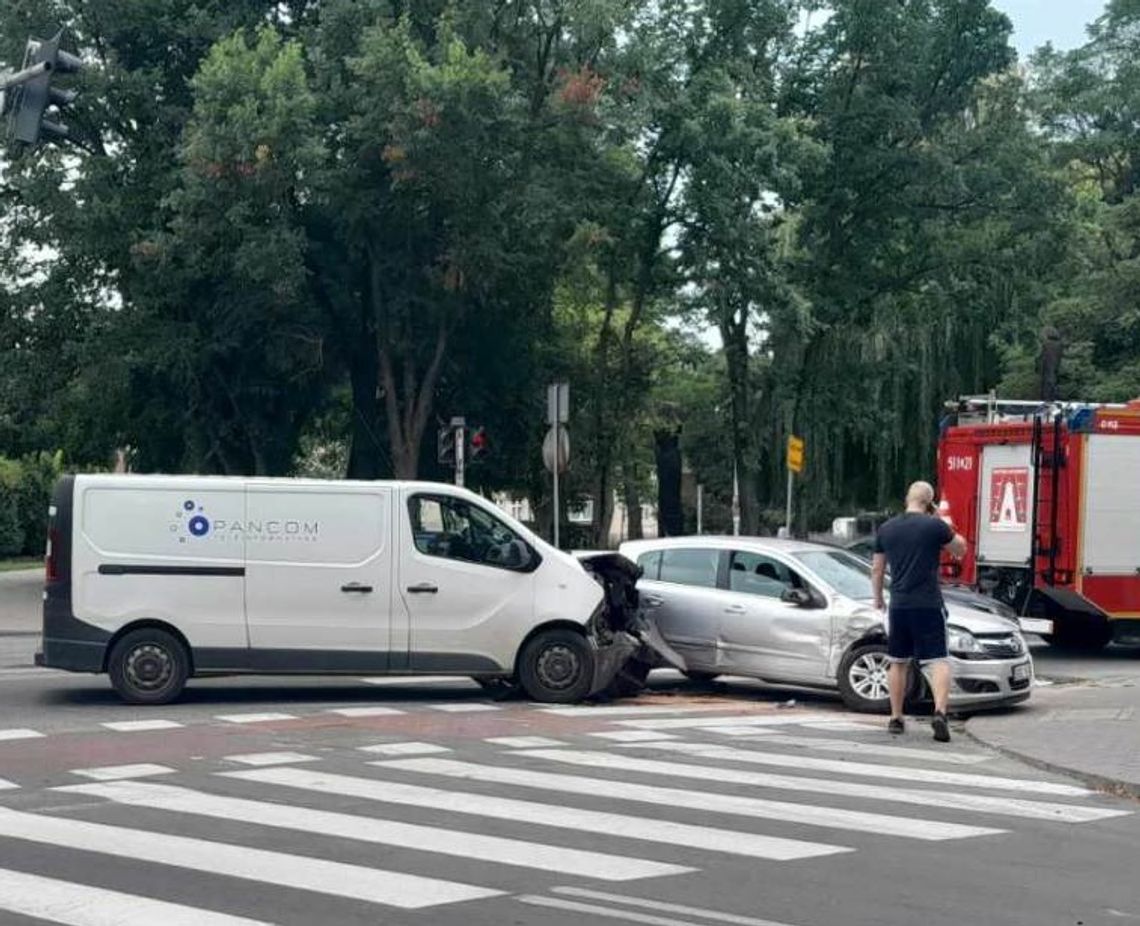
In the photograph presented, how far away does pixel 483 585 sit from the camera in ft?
48.9

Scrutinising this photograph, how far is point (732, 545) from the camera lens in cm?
1608

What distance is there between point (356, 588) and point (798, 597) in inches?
155

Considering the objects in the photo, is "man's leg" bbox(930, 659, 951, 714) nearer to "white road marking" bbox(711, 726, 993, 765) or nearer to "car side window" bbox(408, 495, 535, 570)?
"white road marking" bbox(711, 726, 993, 765)

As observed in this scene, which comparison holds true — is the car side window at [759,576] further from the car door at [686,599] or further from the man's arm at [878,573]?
the man's arm at [878,573]

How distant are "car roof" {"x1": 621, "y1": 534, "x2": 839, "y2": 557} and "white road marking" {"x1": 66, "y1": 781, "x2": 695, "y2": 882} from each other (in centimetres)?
720

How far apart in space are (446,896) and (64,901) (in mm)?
1553

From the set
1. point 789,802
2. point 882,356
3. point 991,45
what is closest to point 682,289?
point 882,356

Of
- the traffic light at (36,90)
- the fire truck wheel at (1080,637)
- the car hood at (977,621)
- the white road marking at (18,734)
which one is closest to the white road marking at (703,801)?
the white road marking at (18,734)

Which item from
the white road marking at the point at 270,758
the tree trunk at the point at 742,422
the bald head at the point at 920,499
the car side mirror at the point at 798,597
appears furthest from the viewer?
the tree trunk at the point at 742,422

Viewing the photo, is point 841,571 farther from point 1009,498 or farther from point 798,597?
point 1009,498

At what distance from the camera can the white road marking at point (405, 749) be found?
11664mm

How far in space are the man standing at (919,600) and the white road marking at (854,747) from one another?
18.0 inches

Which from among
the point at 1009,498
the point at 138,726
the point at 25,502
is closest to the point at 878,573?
the point at 138,726

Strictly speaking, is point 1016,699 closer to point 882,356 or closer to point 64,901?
point 64,901
